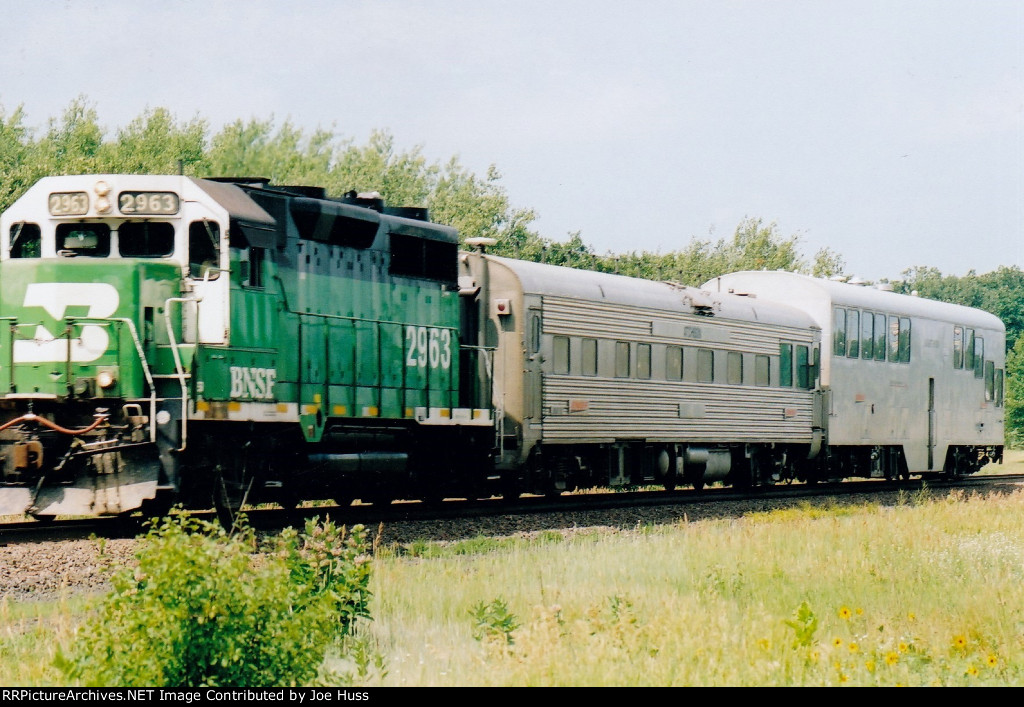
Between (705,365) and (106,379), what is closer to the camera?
(106,379)

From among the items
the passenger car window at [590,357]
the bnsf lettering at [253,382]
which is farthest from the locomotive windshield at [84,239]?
the passenger car window at [590,357]

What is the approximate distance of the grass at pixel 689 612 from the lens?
714 centimetres

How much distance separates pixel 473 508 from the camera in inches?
703

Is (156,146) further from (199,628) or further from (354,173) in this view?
(199,628)

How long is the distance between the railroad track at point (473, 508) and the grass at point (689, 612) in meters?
2.27

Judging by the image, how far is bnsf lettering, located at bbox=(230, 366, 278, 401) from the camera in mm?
13438

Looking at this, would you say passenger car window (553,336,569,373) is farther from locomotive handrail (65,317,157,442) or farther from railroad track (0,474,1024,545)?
locomotive handrail (65,317,157,442)

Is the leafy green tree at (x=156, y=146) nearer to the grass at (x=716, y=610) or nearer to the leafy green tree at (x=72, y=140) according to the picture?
the leafy green tree at (x=72, y=140)

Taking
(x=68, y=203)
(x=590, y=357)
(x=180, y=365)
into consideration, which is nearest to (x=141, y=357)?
(x=180, y=365)

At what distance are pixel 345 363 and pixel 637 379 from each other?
683cm

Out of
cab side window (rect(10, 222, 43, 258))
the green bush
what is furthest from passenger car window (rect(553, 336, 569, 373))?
the green bush

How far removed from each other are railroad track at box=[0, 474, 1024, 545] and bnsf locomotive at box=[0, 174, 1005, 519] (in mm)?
379

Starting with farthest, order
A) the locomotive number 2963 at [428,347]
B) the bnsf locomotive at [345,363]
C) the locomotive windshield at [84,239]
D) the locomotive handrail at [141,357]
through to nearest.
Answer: the locomotive number 2963 at [428,347], the locomotive windshield at [84,239], the bnsf locomotive at [345,363], the locomotive handrail at [141,357]
